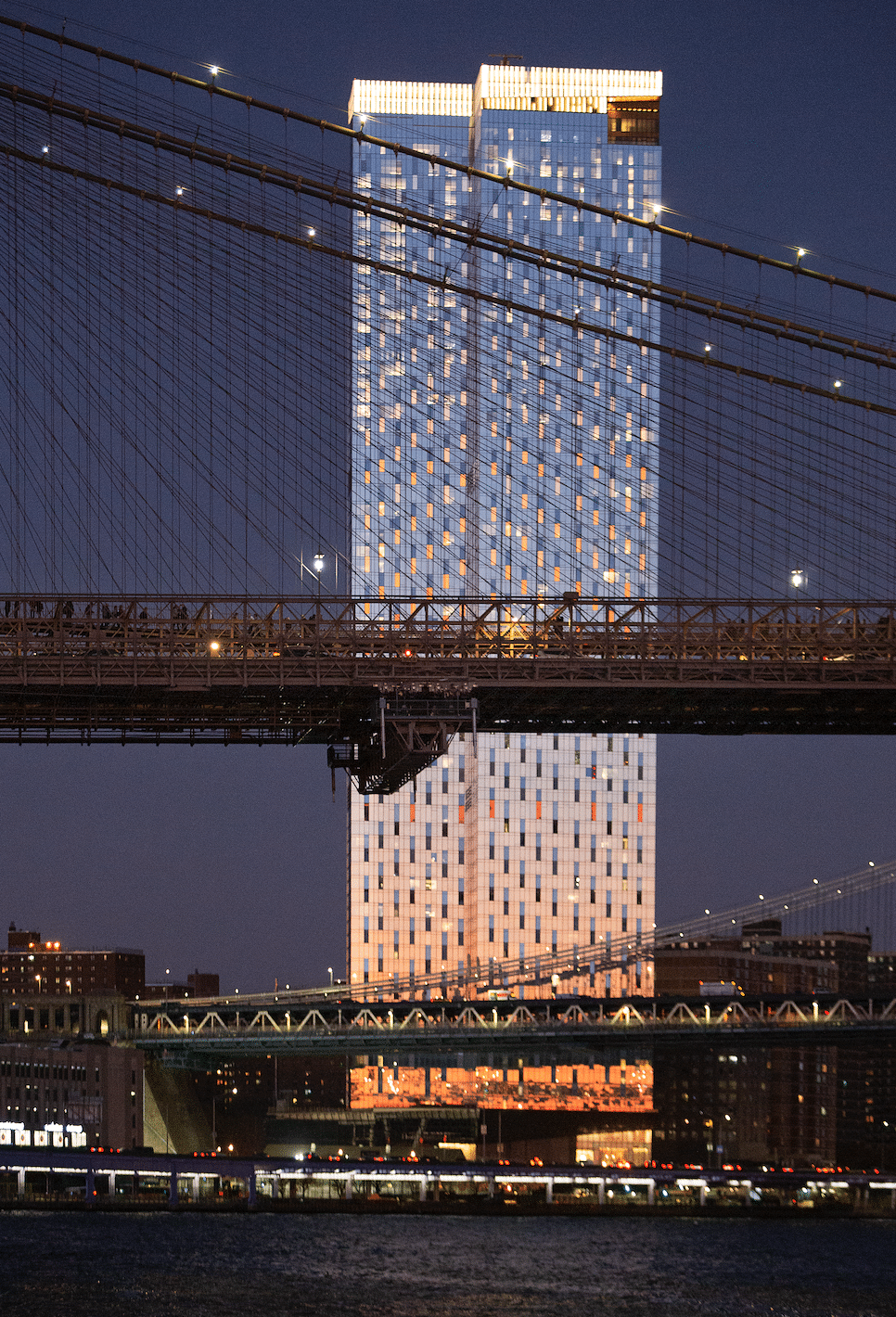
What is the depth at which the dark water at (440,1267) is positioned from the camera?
4891 centimetres

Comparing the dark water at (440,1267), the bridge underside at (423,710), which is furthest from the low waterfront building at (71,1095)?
the bridge underside at (423,710)

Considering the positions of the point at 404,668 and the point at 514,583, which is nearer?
the point at 404,668

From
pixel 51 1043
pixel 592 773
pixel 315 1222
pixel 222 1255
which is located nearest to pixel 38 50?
pixel 222 1255

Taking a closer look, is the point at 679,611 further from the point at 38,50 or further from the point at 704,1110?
the point at 704,1110

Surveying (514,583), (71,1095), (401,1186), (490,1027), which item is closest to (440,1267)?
(490,1027)

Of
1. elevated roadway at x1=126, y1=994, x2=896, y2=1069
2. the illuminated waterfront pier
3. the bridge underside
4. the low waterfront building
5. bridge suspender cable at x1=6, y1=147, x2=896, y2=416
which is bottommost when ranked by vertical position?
the illuminated waterfront pier

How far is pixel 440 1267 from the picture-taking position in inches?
2248

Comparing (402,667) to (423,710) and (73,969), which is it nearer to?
(423,710)

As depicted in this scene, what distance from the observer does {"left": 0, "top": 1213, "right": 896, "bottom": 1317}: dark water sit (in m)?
48.9

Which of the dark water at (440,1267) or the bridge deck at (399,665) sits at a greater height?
the bridge deck at (399,665)

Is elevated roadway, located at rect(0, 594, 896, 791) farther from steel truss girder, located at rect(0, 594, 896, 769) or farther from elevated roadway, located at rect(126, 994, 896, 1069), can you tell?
elevated roadway, located at rect(126, 994, 896, 1069)

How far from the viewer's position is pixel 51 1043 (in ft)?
280

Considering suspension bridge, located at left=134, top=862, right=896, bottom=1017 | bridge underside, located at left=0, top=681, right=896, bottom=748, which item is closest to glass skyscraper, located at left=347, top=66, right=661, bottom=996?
suspension bridge, located at left=134, top=862, right=896, bottom=1017

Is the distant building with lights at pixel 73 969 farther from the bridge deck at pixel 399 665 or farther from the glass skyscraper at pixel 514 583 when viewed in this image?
the bridge deck at pixel 399 665
